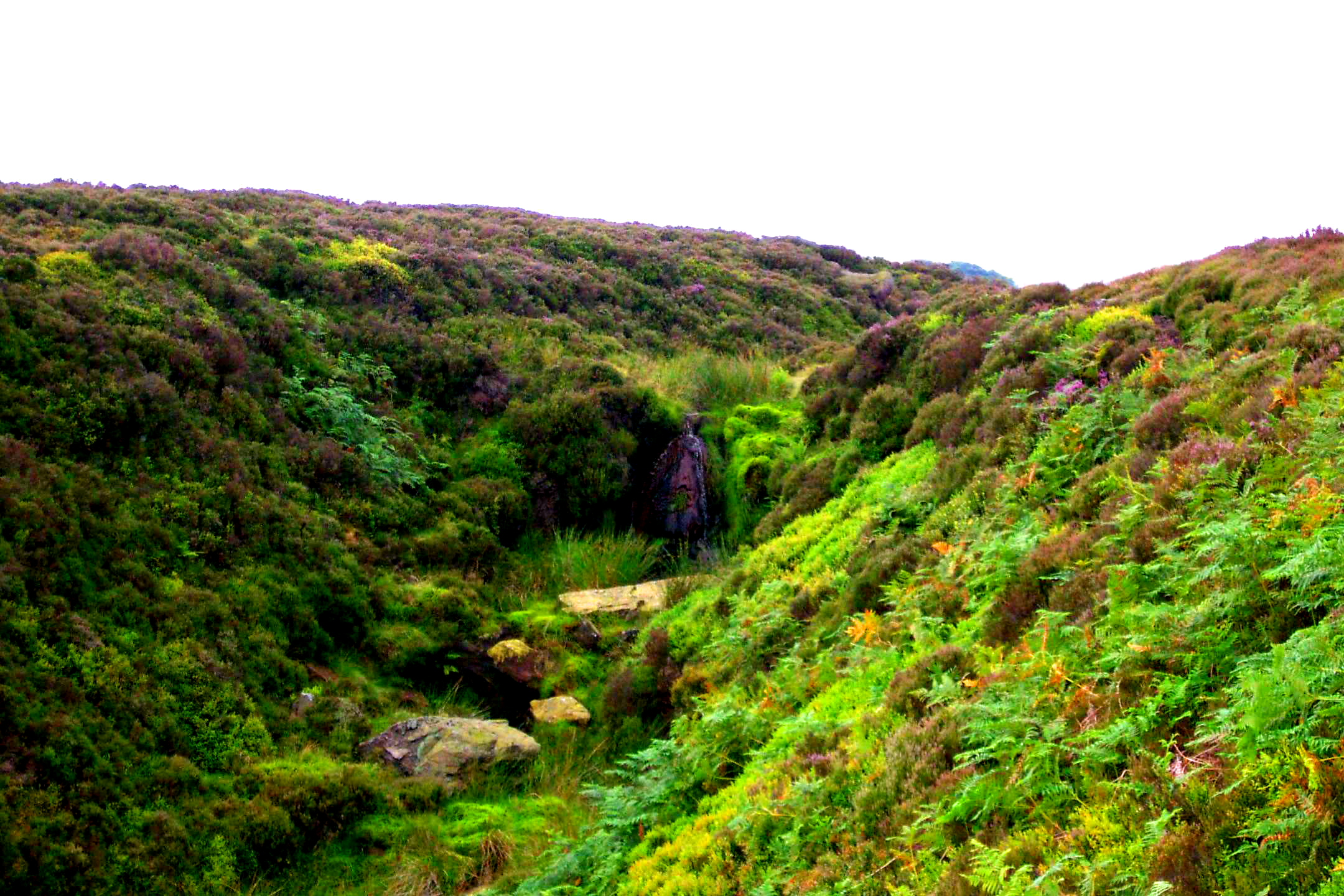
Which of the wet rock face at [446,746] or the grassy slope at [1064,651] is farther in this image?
the wet rock face at [446,746]

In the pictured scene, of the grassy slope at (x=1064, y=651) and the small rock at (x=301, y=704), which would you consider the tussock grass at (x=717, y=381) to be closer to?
the grassy slope at (x=1064, y=651)

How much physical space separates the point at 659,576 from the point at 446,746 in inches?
221

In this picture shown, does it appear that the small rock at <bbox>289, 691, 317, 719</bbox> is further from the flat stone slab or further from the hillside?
the flat stone slab

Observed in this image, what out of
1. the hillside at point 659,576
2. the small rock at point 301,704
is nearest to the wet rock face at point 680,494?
the hillside at point 659,576

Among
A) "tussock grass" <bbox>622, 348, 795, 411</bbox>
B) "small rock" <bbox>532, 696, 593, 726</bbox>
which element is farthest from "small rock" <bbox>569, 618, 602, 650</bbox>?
"tussock grass" <bbox>622, 348, 795, 411</bbox>

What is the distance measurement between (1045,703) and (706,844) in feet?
7.69

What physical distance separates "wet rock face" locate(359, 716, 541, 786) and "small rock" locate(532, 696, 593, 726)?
0.47 meters

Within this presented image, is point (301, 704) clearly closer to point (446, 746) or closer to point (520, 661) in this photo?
point (446, 746)

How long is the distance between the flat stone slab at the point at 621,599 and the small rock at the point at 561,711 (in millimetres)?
2110

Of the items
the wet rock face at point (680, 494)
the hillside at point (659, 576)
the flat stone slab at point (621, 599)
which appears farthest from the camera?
the wet rock face at point (680, 494)

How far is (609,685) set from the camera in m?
10.4

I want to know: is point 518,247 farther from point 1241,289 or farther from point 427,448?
point 1241,289

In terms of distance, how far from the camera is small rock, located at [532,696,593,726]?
1001 centimetres

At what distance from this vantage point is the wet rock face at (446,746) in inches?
350
